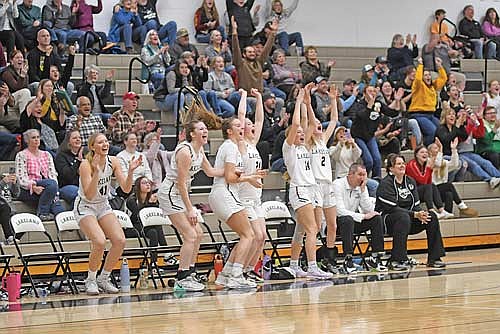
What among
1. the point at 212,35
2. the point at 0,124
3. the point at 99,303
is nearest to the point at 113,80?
the point at 212,35

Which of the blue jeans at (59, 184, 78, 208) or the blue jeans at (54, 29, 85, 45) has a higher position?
the blue jeans at (54, 29, 85, 45)

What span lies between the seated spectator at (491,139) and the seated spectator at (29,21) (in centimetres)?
798

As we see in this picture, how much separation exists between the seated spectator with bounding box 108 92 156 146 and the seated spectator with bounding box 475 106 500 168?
684 cm

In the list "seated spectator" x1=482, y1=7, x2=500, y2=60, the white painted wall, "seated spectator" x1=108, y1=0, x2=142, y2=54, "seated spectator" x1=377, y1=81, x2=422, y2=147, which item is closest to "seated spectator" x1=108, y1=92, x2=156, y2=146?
"seated spectator" x1=108, y1=0, x2=142, y2=54

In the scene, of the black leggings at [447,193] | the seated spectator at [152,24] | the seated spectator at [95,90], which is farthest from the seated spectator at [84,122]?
the black leggings at [447,193]

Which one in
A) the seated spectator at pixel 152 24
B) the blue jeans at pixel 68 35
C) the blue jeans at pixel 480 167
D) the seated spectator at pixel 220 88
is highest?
the seated spectator at pixel 152 24

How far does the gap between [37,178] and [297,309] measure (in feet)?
17.5

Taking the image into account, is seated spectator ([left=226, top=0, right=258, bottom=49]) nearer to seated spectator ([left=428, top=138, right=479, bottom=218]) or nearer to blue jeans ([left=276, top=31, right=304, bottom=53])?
blue jeans ([left=276, top=31, right=304, bottom=53])

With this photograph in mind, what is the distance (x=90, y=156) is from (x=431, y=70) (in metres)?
11.0

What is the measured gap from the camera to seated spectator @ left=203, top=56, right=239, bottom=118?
679 inches

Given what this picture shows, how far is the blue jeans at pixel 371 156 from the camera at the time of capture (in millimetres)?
17406

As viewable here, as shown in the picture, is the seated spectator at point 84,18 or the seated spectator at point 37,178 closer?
the seated spectator at point 37,178

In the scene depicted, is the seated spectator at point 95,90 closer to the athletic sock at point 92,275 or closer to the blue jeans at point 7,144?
the blue jeans at point 7,144

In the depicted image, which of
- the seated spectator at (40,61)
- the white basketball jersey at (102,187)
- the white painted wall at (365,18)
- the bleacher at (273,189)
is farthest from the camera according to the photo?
the white painted wall at (365,18)
